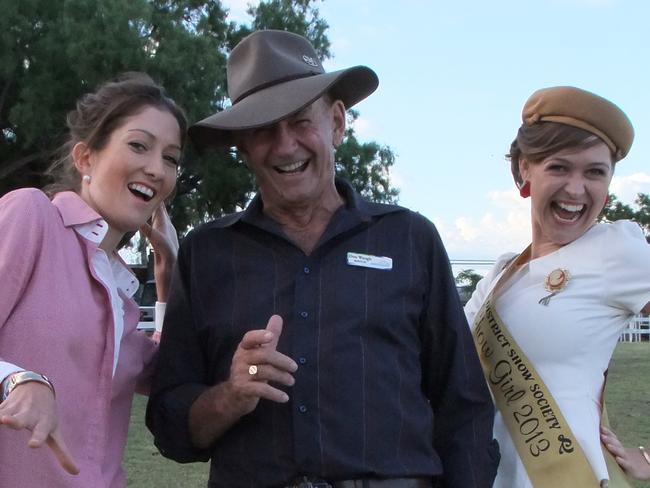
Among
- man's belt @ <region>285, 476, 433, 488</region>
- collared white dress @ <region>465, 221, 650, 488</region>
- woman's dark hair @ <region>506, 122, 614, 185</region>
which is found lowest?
man's belt @ <region>285, 476, 433, 488</region>

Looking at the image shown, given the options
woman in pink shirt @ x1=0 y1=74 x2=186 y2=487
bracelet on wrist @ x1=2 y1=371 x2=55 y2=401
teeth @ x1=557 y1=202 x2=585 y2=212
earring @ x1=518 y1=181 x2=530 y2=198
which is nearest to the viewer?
bracelet on wrist @ x1=2 y1=371 x2=55 y2=401

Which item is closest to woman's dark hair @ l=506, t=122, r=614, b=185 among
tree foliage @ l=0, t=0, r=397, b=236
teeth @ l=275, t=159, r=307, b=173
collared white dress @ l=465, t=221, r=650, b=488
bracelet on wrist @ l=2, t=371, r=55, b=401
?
collared white dress @ l=465, t=221, r=650, b=488

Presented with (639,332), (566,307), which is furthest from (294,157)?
(639,332)

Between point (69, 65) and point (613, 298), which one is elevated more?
point (69, 65)

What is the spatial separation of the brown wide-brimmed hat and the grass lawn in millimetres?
1228

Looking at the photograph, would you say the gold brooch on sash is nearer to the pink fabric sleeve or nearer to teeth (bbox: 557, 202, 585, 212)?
teeth (bbox: 557, 202, 585, 212)

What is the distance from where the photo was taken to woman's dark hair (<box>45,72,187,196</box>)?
3047 millimetres

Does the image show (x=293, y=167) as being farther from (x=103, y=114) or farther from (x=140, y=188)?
(x=103, y=114)

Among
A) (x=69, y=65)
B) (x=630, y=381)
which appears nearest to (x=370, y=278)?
(x=630, y=381)

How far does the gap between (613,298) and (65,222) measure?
1.71 m

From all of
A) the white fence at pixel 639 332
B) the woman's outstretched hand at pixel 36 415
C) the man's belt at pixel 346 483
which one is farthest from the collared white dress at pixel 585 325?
the white fence at pixel 639 332

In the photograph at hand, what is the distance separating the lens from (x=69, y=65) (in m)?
19.3

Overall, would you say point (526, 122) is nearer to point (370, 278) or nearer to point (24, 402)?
point (370, 278)

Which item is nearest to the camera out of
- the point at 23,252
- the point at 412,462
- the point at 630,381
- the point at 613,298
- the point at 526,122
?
the point at 23,252
